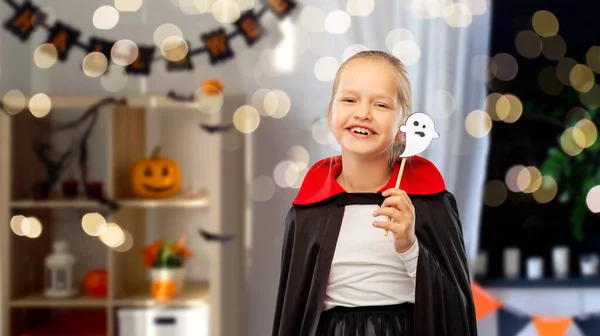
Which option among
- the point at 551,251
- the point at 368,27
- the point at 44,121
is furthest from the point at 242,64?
the point at 551,251

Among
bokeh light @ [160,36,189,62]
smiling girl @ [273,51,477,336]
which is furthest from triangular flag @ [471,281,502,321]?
smiling girl @ [273,51,477,336]

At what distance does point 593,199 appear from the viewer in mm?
2848

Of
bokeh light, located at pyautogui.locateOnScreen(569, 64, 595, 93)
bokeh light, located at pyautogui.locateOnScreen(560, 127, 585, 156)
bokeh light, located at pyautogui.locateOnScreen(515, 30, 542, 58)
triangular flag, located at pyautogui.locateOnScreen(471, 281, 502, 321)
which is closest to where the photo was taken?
triangular flag, located at pyautogui.locateOnScreen(471, 281, 502, 321)

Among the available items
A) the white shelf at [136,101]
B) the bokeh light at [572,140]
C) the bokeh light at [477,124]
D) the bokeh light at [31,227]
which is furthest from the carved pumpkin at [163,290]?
the bokeh light at [572,140]

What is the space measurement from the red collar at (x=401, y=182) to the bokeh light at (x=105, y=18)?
2168mm

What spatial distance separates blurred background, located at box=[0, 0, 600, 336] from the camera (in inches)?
109

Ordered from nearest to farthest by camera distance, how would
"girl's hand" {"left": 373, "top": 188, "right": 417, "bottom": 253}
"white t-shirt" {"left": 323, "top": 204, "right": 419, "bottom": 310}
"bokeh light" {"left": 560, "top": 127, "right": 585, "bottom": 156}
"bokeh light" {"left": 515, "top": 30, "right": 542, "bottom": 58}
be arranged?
"girl's hand" {"left": 373, "top": 188, "right": 417, "bottom": 253}, "white t-shirt" {"left": 323, "top": 204, "right": 419, "bottom": 310}, "bokeh light" {"left": 560, "top": 127, "right": 585, "bottom": 156}, "bokeh light" {"left": 515, "top": 30, "right": 542, "bottom": 58}

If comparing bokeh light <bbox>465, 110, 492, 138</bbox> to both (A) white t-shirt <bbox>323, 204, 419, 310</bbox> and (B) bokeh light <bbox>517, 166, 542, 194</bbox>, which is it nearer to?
(B) bokeh light <bbox>517, 166, 542, 194</bbox>

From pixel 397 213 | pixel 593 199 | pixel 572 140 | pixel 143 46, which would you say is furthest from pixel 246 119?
pixel 397 213

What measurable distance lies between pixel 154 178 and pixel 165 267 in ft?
1.15

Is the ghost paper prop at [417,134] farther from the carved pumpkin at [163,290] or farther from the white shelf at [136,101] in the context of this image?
the carved pumpkin at [163,290]

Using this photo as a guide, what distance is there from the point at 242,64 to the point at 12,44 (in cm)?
99

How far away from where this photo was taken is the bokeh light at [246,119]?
117 inches

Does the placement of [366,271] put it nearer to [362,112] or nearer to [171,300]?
[362,112]
